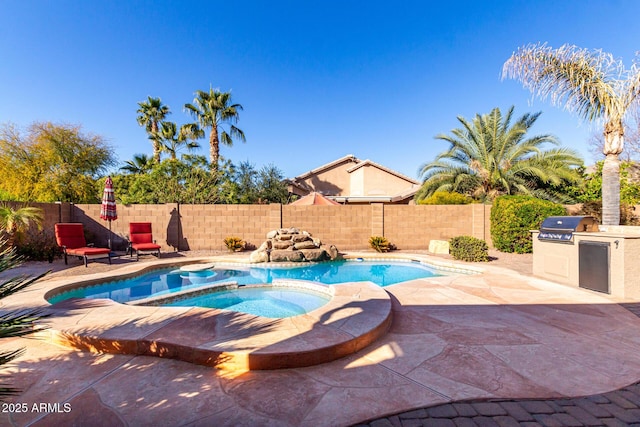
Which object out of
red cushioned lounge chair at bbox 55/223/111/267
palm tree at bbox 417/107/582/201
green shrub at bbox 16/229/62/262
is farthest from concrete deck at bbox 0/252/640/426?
palm tree at bbox 417/107/582/201

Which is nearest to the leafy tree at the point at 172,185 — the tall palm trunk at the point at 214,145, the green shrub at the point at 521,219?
the tall palm trunk at the point at 214,145

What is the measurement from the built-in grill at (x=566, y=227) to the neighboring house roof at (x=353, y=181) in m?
17.2

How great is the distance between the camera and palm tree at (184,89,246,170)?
19.5 m

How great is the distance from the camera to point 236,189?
18.1m

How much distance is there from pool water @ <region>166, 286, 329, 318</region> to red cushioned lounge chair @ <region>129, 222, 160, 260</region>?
4991 mm

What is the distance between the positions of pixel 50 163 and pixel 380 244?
768 inches

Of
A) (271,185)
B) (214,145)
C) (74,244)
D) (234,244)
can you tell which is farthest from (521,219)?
(214,145)

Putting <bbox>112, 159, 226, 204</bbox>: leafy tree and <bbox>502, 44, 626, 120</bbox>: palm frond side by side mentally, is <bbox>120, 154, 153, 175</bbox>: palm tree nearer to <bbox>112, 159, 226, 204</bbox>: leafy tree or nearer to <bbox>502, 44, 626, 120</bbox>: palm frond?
<bbox>112, 159, 226, 204</bbox>: leafy tree

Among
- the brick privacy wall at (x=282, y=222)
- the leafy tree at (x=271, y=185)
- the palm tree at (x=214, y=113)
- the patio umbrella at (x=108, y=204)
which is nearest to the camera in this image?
the patio umbrella at (x=108, y=204)

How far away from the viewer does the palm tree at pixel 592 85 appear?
6.81m

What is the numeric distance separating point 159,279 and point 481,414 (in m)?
8.47

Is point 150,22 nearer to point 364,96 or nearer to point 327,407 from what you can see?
point 364,96

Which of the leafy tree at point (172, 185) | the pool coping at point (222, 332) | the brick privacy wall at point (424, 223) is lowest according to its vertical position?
the pool coping at point (222, 332)

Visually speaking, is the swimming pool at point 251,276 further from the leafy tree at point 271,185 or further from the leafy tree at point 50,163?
the leafy tree at point 50,163
